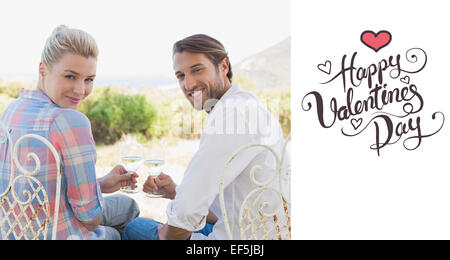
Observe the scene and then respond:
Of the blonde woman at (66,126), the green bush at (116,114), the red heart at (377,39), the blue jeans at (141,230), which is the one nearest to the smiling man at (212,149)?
the blue jeans at (141,230)

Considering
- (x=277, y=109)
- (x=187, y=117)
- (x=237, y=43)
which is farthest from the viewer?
(x=277, y=109)

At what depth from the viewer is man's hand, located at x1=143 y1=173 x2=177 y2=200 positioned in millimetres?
1781

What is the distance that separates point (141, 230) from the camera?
5.63 feet

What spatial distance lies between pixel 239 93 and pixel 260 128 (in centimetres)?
23

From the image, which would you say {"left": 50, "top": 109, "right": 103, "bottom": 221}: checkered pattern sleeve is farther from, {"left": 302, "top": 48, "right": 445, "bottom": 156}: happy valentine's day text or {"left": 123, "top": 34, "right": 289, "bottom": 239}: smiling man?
{"left": 302, "top": 48, "right": 445, "bottom": 156}: happy valentine's day text

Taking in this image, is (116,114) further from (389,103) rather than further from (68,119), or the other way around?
(389,103)

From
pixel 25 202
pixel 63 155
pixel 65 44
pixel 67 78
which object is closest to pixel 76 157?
pixel 63 155

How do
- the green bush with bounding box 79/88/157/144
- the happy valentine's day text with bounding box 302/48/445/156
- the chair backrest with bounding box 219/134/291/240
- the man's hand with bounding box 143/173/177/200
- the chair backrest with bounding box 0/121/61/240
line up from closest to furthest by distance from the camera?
the chair backrest with bounding box 0/121/61/240 → the chair backrest with bounding box 219/134/291/240 → the happy valentine's day text with bounding box 302/48/445/156 → the man's hand with bounding box 143/173/177/200 → the green bush with bounding box 79/88/157/144

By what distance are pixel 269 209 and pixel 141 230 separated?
553 millimetres

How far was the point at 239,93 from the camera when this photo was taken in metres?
1.72

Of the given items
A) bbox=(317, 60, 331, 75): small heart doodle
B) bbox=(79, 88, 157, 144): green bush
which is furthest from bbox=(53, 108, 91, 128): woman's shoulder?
bbox=(79, 88, 157, 144): green bush

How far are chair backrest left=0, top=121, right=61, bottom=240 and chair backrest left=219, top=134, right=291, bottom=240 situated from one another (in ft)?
2.04
